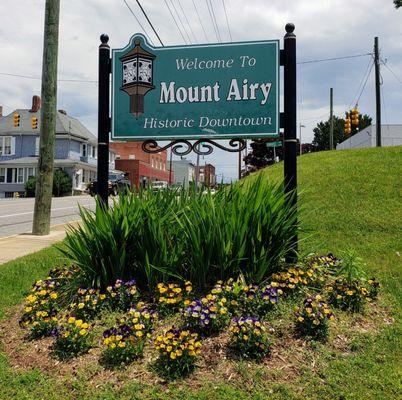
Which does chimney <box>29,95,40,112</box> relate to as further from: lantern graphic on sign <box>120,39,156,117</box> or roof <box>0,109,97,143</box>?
lantern graphic on sign <box>120,39,156,117</box>

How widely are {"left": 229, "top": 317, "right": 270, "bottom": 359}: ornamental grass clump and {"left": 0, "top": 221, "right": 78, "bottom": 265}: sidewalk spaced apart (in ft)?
14.6

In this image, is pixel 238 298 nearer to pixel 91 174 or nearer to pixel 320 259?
pixel 320 259

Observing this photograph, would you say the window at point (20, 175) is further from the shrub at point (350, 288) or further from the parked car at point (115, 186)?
the shrub at point (350, 288)

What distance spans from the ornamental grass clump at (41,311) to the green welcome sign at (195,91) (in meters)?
2.05

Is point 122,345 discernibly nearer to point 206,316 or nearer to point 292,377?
point 206,316

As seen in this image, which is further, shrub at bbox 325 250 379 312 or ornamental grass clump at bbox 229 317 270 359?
shrub at bbox 325 250 379 312

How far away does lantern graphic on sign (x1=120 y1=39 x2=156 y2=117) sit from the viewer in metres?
5.30

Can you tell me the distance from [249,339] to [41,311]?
6.35ft

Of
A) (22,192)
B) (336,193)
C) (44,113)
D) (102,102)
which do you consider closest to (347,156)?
(336,193)

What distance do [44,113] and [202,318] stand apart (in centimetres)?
829

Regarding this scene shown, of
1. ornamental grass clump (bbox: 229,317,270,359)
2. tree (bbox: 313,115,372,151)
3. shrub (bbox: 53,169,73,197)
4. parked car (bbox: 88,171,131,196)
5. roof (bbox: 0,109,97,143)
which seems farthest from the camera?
tree (bbox: 313,115,372,151)

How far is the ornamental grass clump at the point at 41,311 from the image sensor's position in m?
3.76

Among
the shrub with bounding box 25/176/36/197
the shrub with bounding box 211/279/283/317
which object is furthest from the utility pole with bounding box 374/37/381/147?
the shrub with bounding box 25/176/36/197

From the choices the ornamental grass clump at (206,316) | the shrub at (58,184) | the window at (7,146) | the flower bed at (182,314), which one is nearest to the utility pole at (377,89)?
the flower bed at (182,314)
